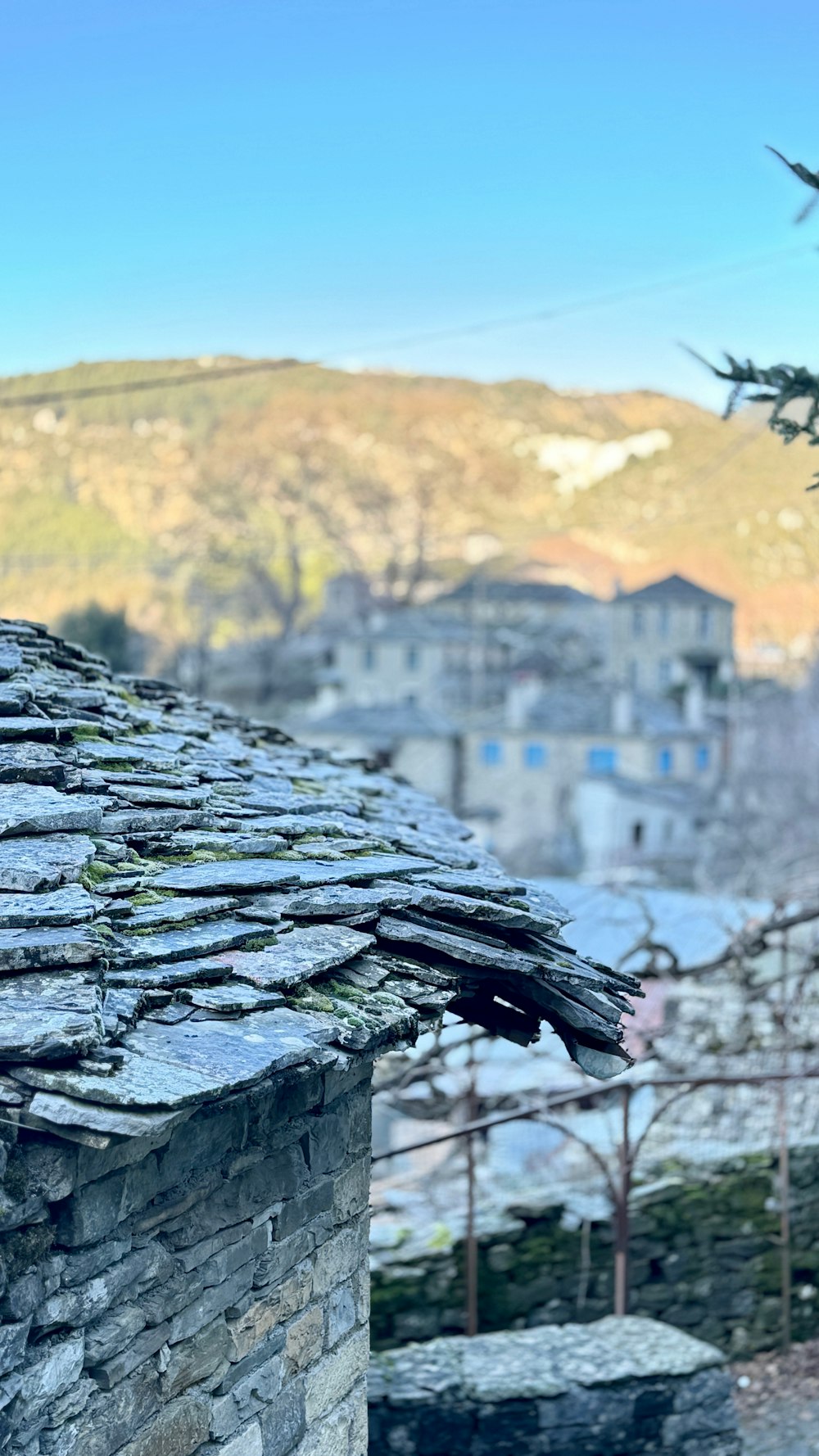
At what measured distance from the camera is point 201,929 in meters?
3.49

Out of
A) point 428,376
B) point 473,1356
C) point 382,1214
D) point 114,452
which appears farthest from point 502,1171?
point 428,376

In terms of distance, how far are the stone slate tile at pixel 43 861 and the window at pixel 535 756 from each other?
3246 centimetres

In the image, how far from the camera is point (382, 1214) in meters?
10.5

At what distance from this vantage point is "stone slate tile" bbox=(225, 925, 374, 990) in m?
3.36

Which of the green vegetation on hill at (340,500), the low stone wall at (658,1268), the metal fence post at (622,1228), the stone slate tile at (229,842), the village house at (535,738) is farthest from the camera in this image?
the green vegetation on hill at (340,500)

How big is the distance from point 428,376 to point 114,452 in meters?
23.1

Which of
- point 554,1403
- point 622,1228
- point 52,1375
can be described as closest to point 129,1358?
point 52,1375

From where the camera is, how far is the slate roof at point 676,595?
48.2 metres

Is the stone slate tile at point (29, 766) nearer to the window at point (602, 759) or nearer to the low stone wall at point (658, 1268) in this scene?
the low stone wall at point (658, 1268)

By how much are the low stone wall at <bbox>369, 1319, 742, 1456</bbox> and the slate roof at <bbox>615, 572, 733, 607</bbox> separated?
140 feet

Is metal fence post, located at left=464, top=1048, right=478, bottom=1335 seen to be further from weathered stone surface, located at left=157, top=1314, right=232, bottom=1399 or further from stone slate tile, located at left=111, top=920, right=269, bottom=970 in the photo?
stone slate tile, located at left=111, top=920, right=269, bottom=970

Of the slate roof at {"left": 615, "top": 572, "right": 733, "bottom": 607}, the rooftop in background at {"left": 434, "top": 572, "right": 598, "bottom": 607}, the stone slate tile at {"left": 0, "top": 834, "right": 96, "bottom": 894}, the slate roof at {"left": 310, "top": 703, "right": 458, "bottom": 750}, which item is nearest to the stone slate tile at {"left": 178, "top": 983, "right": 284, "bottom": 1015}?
the stone slate tile at {"left": 0, "top": 834, "right": 96, "bottom": 894}

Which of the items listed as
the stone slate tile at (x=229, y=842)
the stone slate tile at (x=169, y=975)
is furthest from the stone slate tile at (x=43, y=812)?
the stone slate tile at (x=169, y=975)

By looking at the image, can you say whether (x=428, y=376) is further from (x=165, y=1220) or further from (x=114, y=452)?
(x=165, y=1220)
